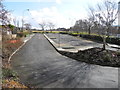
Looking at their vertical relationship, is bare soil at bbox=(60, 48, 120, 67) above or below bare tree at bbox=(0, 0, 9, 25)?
below

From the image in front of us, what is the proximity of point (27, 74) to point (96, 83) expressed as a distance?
3.81 metres

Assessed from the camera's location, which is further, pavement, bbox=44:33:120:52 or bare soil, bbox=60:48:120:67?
pavement, bbox=44:33:120:52

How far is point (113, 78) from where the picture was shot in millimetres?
8047

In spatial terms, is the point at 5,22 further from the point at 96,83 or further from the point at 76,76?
the point at 96,83

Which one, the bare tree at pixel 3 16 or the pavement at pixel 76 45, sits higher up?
the bare tree at pixel 3 16

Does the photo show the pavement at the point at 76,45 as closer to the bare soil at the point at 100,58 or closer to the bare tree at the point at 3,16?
the bare soil at the point at 100,58

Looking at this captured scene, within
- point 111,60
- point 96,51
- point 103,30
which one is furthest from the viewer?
point 103,30

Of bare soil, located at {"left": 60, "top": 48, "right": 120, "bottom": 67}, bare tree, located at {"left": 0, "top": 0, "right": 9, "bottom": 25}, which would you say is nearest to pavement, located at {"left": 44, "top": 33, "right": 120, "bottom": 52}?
bare soil, located at {"left": 60, "top": 48, "right": 120, "bottom": 67}

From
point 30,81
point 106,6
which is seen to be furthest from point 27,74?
point 106,6

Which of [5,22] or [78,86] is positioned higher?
[5,22]

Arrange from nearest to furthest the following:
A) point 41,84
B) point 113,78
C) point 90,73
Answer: point 41,84 < point 113,78 < point 90,73

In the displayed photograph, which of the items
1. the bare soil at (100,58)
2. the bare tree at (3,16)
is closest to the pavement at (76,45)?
the bare soil at (100,58)

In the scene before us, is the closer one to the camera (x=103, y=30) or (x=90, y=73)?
(x=90, y=73)

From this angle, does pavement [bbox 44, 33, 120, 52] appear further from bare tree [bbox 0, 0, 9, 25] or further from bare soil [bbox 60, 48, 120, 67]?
bare tree [bbox 0, 0, 9, 25]
